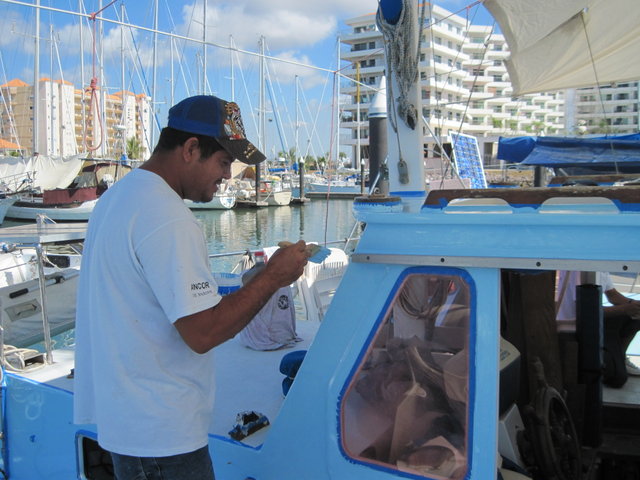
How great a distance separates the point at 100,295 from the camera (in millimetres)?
1577

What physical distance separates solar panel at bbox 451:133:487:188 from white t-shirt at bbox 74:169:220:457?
7881 millimetres

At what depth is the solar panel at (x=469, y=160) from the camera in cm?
922

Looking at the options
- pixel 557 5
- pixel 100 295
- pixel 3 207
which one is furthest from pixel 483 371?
pixel 3 207

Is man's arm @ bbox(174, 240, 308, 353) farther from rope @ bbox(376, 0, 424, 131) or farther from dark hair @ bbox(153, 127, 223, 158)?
rope @ bbox(376, 0, 424, 131)

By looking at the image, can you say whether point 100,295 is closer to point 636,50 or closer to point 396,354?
point 396,354

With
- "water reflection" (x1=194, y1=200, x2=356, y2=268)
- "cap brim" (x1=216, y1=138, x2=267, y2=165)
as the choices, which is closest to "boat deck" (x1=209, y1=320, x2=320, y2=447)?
"cap brim" (x1=216, y1=138, x2=267, y2=165)

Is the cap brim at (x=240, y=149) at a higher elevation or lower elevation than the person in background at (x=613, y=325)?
higher

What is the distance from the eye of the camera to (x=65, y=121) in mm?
77312

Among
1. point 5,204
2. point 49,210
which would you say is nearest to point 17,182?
point 5,204

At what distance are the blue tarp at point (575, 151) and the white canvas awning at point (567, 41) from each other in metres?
2.93

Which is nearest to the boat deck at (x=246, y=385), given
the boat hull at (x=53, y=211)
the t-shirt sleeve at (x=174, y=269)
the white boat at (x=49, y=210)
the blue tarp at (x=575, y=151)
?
the t-shirt sleeve at (x=174, y=269)

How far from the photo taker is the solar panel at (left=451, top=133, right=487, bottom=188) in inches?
363

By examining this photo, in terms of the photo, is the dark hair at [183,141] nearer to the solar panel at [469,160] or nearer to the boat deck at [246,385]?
the boat deck at [246,385]

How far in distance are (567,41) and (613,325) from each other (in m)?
3.95
